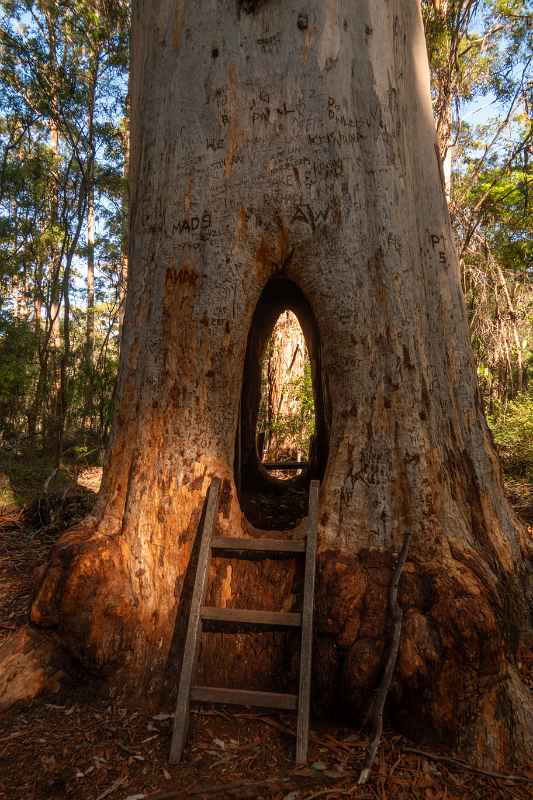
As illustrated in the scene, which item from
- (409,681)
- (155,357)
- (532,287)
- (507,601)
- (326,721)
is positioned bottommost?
(326,721)

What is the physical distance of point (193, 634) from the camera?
2.41 m

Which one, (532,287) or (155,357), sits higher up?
(532,287)

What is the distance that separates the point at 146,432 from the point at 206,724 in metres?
1.47

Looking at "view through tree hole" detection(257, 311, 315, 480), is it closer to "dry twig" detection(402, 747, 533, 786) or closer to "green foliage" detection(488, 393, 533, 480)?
"green foliage" detection(488, 393, 533, 480)

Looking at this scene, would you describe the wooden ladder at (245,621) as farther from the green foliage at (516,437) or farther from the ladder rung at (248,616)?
the green foliage at (516,437)

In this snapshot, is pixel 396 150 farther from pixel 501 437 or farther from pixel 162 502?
pixel 501 437

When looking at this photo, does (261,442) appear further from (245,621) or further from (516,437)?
(245,621)

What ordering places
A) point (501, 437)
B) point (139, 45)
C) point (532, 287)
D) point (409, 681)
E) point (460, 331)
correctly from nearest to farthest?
1. point (409, 681)
2. point (460, 331)
3. point (139, 45)
4. point (501, 437)
5. point (532, 287)

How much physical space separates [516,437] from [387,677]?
7.40 meters

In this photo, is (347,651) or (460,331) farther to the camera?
(460,331)

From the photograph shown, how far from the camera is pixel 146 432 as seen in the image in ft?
9.50

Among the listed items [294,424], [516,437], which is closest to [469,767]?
[294,424]

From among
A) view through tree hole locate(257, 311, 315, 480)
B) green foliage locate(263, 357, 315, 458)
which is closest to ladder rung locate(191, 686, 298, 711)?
view through tree hole locate(257, 311, 315, 480)

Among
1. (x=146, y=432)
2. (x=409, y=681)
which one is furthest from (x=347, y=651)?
(x=146, y=432)
